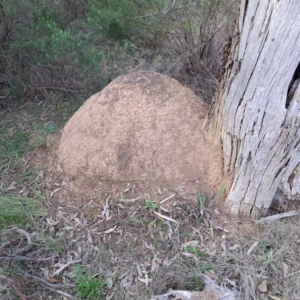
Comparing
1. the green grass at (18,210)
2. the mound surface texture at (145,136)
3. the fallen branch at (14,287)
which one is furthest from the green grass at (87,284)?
the mound surface texture at (145,136)

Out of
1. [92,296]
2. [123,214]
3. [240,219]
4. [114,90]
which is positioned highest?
[114,90]

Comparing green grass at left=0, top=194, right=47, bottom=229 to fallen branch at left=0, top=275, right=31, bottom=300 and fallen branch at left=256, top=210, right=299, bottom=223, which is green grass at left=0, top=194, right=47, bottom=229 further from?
fallen branch at left=256, top=210, right=299, bottom=223

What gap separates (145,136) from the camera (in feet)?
9.37

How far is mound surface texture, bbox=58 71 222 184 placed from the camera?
2.81 meters

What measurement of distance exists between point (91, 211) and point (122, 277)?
625 millimetres

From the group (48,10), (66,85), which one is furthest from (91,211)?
(48,10)

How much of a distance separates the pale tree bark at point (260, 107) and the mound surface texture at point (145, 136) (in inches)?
8.8

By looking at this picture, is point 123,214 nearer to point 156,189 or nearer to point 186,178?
point 156,189

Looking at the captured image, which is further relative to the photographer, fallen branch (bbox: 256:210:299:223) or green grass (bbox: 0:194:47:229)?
green grass (bbox: 0:194:47:229)

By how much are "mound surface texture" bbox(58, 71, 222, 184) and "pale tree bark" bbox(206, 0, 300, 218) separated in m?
0.22

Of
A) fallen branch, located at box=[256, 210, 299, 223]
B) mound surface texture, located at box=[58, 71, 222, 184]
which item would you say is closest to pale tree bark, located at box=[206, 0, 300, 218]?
fallen branch, located at box=[256, 210, 299, 223]

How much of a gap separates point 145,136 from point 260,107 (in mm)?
1033

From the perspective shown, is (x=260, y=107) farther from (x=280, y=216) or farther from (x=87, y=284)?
(x=87, y=284)

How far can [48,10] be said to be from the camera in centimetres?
453
